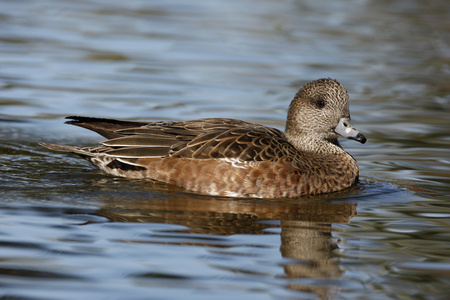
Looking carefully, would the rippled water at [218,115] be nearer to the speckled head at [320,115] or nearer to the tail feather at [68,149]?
the tail feather at [68,149]

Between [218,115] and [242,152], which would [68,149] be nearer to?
[242,152]

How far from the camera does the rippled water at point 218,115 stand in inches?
214

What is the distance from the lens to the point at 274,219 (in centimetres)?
688

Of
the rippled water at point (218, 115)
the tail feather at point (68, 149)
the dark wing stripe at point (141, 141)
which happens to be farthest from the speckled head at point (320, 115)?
the tail feather at point (68, 149)

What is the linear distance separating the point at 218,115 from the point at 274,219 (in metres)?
4.22

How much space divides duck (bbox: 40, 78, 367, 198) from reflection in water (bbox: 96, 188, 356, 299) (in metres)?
0.22

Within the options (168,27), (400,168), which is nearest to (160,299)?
(400,168)

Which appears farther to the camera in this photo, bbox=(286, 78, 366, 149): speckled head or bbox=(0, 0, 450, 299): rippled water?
bbox=(286, 78, 366, 149): speckled head

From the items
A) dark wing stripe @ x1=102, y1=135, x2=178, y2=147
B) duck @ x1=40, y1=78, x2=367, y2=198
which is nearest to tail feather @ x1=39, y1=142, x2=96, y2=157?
duck @ x1=40, y1=78, x2=367, y2=198

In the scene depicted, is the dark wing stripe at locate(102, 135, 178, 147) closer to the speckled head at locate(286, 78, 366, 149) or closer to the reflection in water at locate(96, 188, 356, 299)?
the reflection in water at locate(96, 188, 356, 299)

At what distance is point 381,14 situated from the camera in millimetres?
18266

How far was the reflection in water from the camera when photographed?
5.65 meters

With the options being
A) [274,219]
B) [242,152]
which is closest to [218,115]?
[242,152]

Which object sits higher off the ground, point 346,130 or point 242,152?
point 346,130
